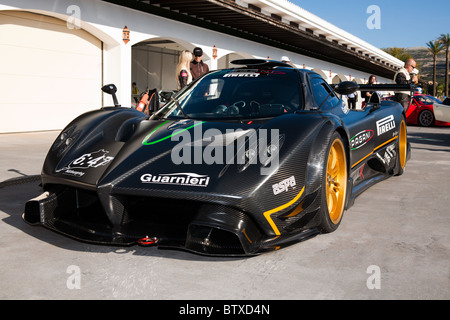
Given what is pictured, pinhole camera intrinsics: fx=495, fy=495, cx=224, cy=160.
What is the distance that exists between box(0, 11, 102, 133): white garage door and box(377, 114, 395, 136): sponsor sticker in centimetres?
862

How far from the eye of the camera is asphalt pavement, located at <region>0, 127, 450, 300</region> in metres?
2.39

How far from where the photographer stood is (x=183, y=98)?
415 centimetres

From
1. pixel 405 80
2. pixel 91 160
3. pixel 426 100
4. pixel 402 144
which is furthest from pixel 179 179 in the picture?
pixel 426 100

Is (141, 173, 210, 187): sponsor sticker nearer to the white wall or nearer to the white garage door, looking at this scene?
the white wall

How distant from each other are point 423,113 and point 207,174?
15748mm

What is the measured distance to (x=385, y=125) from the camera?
17.2 ft

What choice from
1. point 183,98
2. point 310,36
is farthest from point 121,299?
point 310,36

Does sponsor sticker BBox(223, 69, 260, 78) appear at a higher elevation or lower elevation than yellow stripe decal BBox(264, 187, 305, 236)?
higher

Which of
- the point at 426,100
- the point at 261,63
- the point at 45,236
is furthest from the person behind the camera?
the point at 426,100

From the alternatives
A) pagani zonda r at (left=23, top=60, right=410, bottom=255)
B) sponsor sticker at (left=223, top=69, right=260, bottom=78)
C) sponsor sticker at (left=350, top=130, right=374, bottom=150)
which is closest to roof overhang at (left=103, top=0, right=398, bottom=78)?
sponsor sticker at (left=223, top=69, right=260, bottom=78)

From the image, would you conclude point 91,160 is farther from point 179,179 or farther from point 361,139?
point 361,139

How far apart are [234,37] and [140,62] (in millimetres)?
7068

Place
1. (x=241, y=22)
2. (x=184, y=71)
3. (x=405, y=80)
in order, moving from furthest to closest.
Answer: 1. (x=241, y=22)
2. (x=405, y=80)
3. (x=184, y=71)

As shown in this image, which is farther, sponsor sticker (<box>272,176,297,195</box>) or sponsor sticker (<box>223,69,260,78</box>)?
sponsor sticker (<box>223,69,260,78</box>)
